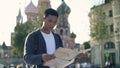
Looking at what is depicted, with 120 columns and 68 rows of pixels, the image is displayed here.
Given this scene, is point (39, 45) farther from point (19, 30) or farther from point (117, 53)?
point (19, 30)

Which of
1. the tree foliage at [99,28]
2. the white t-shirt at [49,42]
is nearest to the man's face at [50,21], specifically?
the white t-shirt at [49,42]

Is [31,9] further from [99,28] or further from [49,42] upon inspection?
[49,42]

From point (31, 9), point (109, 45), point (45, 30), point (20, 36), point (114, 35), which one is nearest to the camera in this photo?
point (45, 30)

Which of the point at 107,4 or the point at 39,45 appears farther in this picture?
the point at 107,4

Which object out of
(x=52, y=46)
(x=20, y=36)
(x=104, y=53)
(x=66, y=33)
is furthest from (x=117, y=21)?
(x=52, y=46)

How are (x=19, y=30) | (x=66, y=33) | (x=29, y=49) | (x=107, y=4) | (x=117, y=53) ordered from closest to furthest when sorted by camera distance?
(x=29, y=49)
(x=117, y=53)
(x=107, y=4)
(x=19, y=30)
(x=66, y=33)

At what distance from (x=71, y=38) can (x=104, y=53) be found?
37189mm

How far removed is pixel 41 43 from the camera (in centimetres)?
475

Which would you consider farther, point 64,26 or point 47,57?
point 64,26

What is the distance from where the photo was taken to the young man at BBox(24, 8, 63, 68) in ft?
14.6

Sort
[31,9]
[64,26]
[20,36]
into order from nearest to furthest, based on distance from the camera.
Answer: [20,36] → [64,26] → [31,9]

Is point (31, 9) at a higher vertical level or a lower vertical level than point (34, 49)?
higher

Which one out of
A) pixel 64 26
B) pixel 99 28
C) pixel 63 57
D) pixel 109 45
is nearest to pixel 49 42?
pixel 63 57

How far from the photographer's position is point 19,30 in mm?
62344
